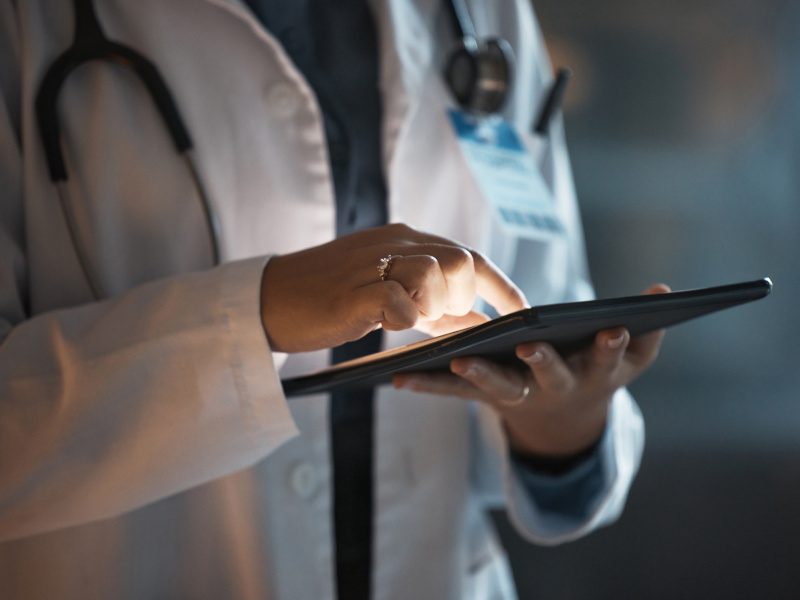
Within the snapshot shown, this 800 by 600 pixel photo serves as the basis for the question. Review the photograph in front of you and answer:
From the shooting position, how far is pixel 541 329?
47cm

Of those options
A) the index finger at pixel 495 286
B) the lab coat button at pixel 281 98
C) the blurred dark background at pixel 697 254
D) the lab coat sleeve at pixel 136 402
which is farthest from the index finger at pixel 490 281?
the blurred dark background at pixel 697 254

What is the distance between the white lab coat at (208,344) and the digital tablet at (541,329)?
0.09m

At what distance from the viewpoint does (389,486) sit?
2.69 ft

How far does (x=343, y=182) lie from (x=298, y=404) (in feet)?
0.77

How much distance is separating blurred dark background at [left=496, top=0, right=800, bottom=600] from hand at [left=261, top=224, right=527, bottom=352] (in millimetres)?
915

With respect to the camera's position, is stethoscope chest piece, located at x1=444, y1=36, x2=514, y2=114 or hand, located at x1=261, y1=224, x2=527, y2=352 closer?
hand, located at x1=261, y1=224, x2=527, y2=352

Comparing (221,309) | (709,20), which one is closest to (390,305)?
(221,309)

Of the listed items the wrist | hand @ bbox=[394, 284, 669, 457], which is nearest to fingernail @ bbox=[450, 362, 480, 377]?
hand @ bbox=[394, 284, 669, 457]

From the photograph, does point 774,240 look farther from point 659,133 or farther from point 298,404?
point 298,404

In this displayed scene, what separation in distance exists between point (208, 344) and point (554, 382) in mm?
274

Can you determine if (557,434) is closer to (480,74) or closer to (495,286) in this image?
(495,286)

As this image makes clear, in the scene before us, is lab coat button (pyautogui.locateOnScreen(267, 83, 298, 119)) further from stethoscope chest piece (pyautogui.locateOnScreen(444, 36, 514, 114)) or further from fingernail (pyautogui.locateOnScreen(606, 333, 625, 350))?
fingernail (pyautogui.locateOnScreen(606, 333, 625, 350))

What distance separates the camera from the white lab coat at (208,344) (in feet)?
1.89

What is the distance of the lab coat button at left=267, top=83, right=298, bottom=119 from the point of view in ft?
2.48
